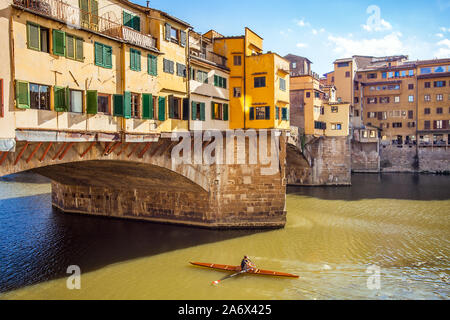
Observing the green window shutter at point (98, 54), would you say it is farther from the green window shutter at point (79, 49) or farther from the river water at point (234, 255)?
the river water at point (234, 255)

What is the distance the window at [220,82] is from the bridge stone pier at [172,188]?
17.2 ft

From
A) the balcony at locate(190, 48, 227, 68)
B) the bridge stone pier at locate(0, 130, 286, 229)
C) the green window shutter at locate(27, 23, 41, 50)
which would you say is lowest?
the bridge stone pier at locate(0, 130, 286, 229)

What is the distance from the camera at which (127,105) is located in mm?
18953

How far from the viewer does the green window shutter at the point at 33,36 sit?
47.1 ft

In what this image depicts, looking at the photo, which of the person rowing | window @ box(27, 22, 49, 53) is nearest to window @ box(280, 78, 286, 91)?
the person rowing

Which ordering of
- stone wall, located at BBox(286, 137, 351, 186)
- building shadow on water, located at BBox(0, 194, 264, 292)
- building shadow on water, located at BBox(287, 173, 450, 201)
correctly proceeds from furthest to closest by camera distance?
stone wall, located at BBox(286, 137, 351, 186) → building shadow on water, located at BBox(287, 173, 450, 201) → building shadow on water, located at BBox(0, 194, 264, 292)

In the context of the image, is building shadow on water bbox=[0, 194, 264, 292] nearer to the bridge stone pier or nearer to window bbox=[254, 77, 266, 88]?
the bridge stone pier

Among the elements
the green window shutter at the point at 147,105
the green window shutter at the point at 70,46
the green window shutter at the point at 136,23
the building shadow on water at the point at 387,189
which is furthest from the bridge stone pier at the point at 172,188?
the building shadow on water at the point at 387,189

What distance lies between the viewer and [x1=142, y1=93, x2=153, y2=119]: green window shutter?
20250mm

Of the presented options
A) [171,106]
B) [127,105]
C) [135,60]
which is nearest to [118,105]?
[127,105]

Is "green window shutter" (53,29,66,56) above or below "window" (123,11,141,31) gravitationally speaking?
below

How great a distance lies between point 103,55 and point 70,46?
190 cm

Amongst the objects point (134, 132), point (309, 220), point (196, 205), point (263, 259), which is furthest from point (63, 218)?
point (309, 220)

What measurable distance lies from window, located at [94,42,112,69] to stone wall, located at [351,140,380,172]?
5451cm
